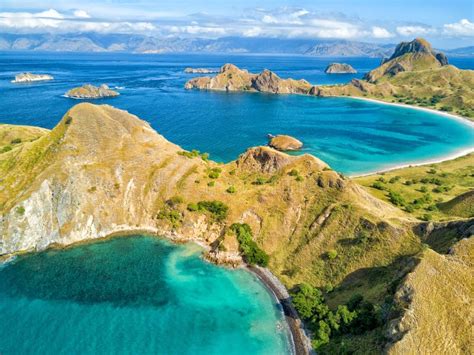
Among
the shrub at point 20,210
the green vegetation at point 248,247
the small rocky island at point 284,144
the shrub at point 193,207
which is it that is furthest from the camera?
the small rocky island at point 284,144

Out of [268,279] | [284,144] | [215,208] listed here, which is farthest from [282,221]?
[284,144]

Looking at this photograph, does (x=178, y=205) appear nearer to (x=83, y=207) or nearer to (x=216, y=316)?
(x=83, y=207)

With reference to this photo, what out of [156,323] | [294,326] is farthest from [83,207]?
[294,326]

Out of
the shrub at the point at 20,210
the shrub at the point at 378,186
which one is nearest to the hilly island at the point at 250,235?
the shrub at the point at 378,186

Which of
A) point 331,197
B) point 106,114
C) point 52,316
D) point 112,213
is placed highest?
point 106,114

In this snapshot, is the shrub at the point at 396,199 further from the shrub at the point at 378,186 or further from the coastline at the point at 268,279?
the coastline at the point at 268,279
